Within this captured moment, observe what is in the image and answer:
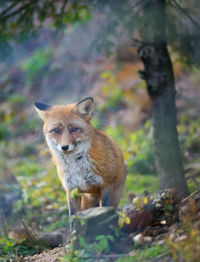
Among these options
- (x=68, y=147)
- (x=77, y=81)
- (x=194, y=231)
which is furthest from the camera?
(x=77, y=81)

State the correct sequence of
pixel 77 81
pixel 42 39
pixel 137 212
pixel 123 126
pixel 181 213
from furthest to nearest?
pixel 42 39 < pixel 77 81 < pixel 123 126 < pixel 137 212 < pixel 181 213

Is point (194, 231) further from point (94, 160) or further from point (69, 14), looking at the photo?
point (69, 14)

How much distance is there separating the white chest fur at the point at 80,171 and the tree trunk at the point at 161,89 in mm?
1748

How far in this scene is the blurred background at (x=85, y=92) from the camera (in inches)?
247

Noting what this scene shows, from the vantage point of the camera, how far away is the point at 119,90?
13867 mm

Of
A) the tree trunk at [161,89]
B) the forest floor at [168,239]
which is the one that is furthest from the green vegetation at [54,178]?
the tree trunk at [161,89]

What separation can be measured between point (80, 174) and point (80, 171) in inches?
1.7

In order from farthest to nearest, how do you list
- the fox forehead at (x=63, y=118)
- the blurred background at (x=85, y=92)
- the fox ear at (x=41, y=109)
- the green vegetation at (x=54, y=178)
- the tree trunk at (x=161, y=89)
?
the green vegetation at (x=54, y=178), the blurred background at (x=85, y=92), the tree trunk at (x=161, y=89), the fox ear at (x=41, y=109), the fox forehead at (x=63, y=118)

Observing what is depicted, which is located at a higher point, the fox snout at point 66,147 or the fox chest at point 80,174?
the fox snout at point 66,147

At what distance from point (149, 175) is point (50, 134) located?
15.1 feet

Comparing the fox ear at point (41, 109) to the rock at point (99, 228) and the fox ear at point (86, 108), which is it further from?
the rock at point (99, 228)

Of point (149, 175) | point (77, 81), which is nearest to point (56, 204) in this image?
point (149, 175)

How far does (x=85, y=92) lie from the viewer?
50.1ft

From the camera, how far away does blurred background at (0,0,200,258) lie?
6281 mm
